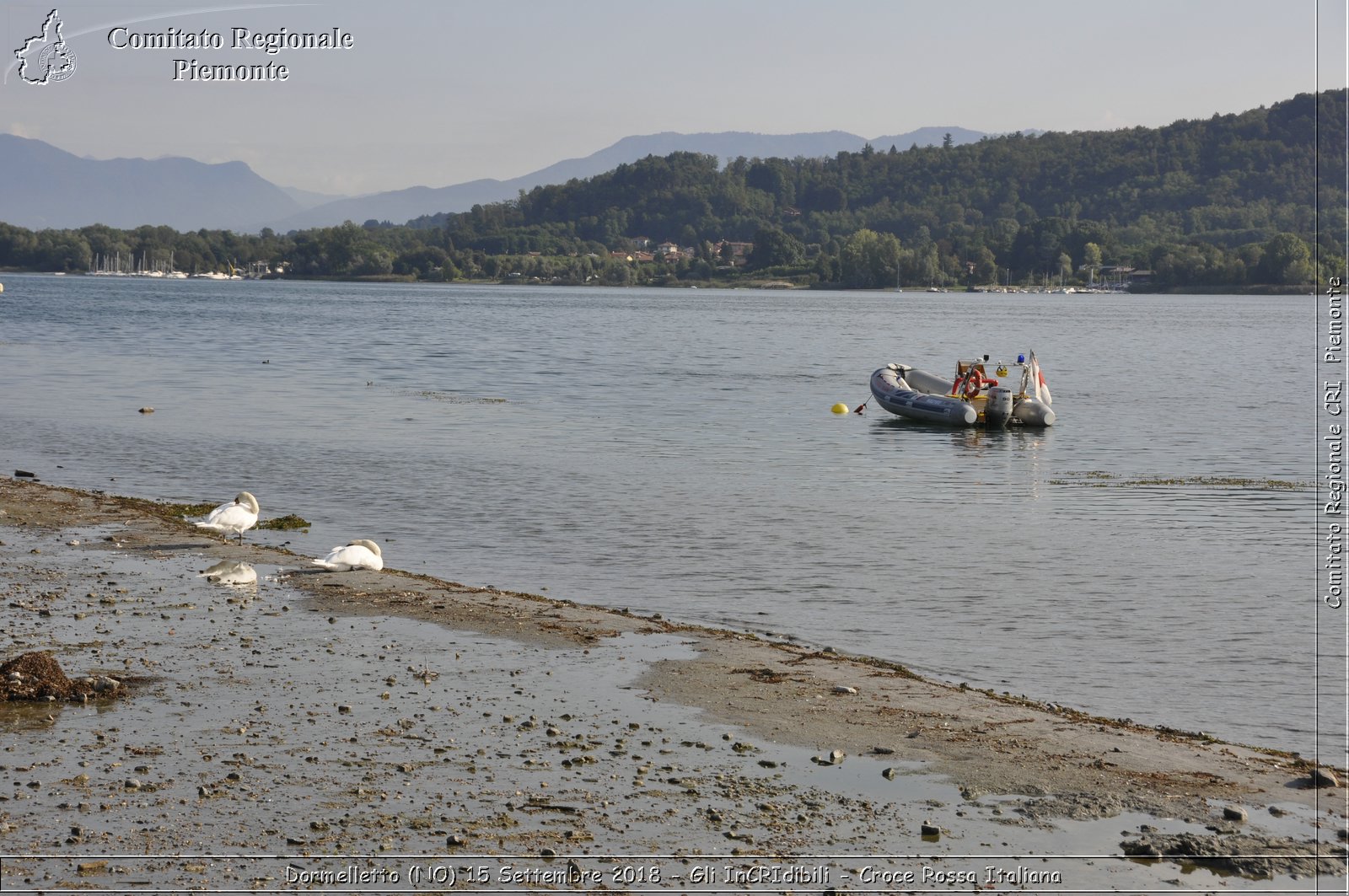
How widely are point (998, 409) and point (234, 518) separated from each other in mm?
22571

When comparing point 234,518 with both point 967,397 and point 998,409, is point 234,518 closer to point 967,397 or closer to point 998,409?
point 998,409

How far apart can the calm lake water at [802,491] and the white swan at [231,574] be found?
1.99m

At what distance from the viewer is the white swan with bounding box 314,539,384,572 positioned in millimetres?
13133

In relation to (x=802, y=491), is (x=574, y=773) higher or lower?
higher

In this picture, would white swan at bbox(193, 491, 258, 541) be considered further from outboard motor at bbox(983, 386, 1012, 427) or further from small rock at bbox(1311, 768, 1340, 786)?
outboard motor at bbox(983, 386, 1012, 427)

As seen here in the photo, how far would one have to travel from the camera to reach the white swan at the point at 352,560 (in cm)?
1313

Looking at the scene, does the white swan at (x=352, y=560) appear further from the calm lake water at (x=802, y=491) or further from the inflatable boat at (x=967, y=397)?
the inflatable boat at (x=967, y=397)

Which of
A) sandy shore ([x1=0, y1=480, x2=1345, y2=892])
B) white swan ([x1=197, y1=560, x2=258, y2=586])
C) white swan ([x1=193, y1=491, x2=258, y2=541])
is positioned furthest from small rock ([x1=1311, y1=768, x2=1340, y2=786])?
white swan ([x1=193, y1=491, x2=258, y2=541])

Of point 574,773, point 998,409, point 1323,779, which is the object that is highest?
point 998,409

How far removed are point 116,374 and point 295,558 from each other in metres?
30.4

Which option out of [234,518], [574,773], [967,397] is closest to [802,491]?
[234,518]

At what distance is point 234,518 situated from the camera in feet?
47.9

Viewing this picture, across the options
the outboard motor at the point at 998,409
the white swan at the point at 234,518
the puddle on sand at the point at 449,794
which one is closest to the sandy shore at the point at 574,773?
the puddle on sand at the point at 449,794

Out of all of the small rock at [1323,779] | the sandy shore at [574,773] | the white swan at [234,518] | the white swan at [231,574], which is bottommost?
the small rock at [1323,779]
